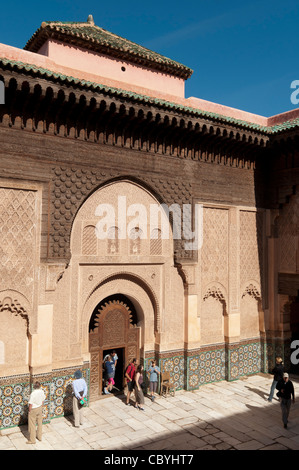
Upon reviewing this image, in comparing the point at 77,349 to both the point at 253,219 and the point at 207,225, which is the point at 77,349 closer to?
the point at 207,225

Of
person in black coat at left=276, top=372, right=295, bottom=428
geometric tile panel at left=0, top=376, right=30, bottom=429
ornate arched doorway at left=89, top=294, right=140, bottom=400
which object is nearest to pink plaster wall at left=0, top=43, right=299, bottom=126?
ornate arched doorway at left=89, top=294, right=140, bottom=400

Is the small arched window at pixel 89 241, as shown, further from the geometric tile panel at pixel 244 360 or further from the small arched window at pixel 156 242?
the geometric tile panel at pixel 244 360

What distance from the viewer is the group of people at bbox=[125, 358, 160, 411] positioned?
693cm

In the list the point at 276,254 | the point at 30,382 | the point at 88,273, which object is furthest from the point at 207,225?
the point at 30,382

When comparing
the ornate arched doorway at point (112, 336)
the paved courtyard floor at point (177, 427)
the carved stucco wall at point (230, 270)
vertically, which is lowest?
the paved courtyard floor at point (177, 427)

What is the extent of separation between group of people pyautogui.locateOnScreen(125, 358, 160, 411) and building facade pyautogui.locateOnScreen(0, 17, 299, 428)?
0.37m

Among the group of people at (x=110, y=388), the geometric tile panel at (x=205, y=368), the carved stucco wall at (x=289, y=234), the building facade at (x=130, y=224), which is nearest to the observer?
the group of people at (x=110, y=388)

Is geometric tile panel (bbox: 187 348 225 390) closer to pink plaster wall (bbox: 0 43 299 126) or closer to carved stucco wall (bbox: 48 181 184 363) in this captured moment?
carved stucco wall (bbox: 48 181 184 363)

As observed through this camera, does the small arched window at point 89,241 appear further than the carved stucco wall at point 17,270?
Yes

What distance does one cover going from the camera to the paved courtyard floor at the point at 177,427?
5637 mm

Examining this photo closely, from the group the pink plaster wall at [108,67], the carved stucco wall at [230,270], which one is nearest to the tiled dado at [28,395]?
the carved stucco wall at [230,270]

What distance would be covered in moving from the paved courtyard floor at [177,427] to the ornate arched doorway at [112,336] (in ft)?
1.76
